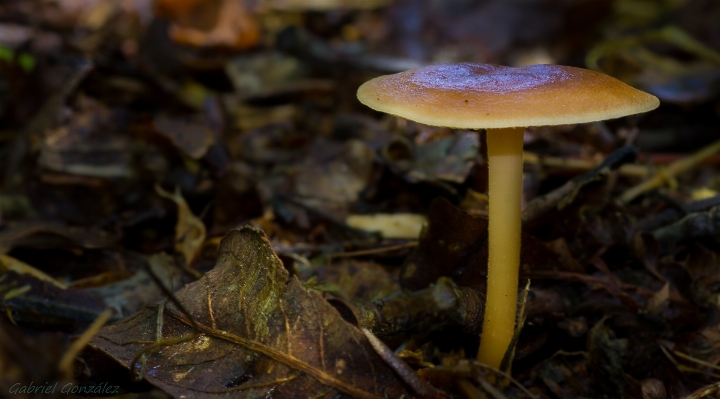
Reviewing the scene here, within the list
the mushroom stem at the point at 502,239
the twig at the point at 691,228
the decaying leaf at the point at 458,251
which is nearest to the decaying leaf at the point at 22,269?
the decaying leaf at the point at 458,251

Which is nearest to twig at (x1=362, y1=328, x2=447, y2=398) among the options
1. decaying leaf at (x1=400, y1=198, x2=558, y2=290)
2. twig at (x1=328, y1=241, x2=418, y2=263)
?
decaying leaf at (x1=400, y1=198, x2=558, y2=290)

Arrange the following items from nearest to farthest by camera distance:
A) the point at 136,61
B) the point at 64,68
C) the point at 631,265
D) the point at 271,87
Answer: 1. the point at 631,265
2. the point at 64,68
3. the point at 136,61
4. the point at 271,87

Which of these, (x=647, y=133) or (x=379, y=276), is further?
(x=647, y=133)

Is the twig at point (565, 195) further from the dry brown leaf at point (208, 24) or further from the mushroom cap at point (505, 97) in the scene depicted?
the dry brown leaf at point (208, 24)

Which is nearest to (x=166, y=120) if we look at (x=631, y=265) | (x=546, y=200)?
(x=546, y=200)

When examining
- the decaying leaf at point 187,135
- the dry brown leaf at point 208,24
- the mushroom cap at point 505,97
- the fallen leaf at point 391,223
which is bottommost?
the fallen leaf at point 391,223

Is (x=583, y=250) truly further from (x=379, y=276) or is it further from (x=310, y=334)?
(x=310, y=334)
